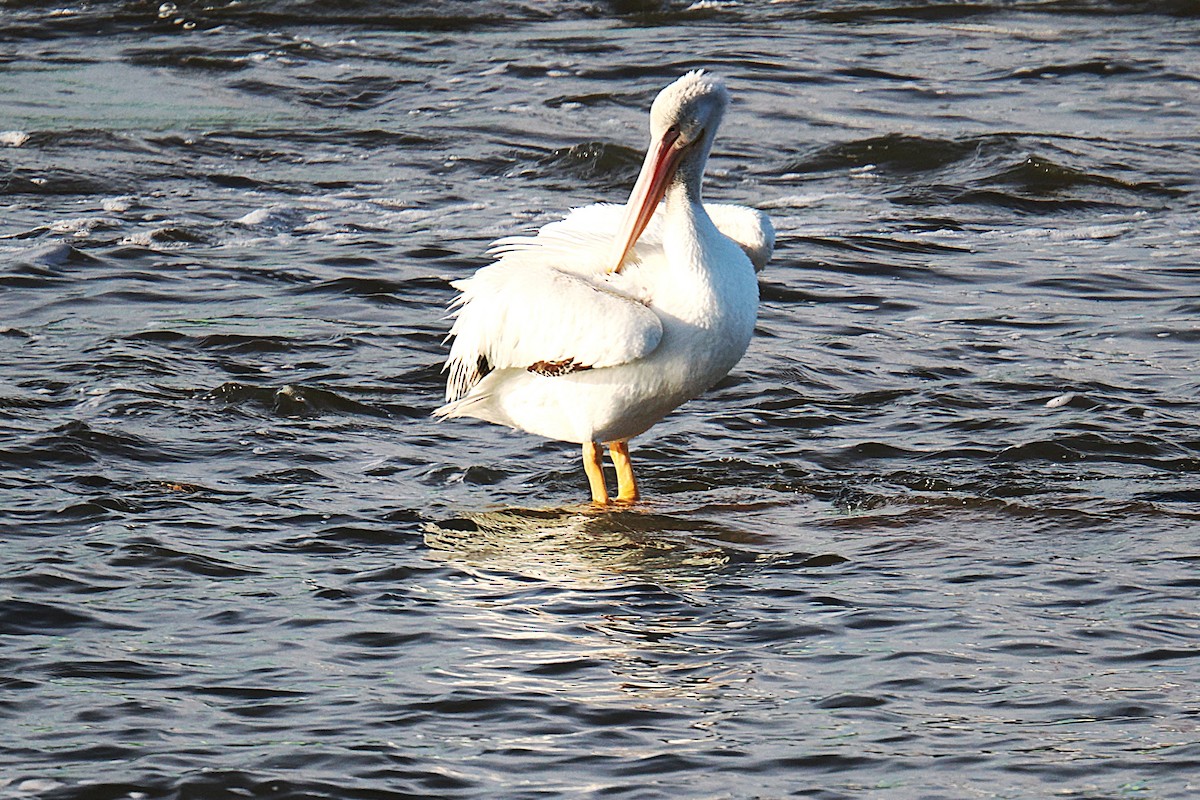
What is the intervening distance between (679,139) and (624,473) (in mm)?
1125

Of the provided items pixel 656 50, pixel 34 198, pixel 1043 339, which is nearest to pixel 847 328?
pixel 1043 339

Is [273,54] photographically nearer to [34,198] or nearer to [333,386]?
[34,198]

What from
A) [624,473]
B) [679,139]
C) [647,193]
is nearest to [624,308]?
[647,193]

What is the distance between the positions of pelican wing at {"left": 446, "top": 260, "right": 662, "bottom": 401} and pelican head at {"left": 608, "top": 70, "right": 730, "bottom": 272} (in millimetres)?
211

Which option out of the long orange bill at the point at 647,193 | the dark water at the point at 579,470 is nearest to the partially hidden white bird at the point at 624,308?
the long orange bill at the point at 647,193

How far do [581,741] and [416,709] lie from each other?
1.30ft

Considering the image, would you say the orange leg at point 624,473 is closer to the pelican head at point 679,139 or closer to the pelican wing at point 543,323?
the pelican wing at point 543,323

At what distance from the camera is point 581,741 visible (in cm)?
378

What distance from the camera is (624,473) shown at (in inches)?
228

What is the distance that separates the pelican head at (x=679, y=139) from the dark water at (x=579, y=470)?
3.37 feet

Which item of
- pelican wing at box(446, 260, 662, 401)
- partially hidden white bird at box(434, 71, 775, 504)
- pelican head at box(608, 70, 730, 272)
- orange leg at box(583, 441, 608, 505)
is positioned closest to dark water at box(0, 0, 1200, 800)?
orange leg at box(583, 441, 608, 505)

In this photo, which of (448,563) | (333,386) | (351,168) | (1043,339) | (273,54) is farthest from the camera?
(273,54)

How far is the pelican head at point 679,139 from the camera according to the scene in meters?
5.40

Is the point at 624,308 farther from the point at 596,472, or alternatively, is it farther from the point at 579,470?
the point at 579,470
